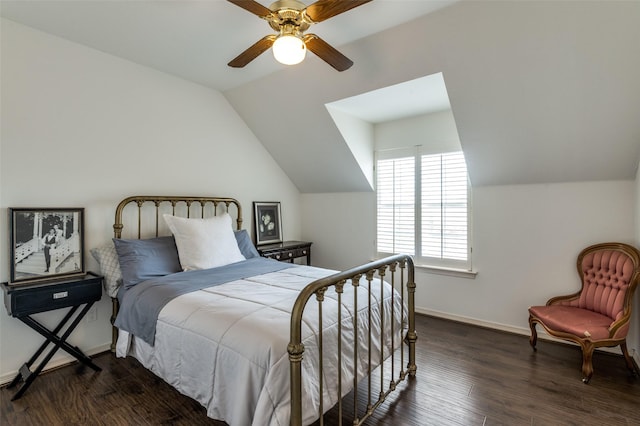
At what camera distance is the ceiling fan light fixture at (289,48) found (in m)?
1.88

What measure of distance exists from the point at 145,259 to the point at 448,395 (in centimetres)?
250

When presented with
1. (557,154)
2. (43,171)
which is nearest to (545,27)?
(557,154)

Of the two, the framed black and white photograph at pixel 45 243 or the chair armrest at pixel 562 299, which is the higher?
the framed black and white photograph at pixel 45 243

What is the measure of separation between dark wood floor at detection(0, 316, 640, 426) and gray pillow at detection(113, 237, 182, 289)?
754 mm

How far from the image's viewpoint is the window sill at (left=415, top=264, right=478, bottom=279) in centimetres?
352

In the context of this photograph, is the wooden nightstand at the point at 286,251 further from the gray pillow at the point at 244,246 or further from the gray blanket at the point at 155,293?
the gray blanket at the point at 155,293

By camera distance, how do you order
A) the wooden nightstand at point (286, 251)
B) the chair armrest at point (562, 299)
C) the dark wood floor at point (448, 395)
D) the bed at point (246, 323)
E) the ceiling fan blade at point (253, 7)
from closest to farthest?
the bed at point (246, 323) < the ceiling fan blade at point (253, 7) < the dark wood floor at point (448, 395) < the chair armrest at point (562, 299) < the wooden nightstand at point (286, 251)

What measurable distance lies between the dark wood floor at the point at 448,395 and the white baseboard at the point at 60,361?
59mm

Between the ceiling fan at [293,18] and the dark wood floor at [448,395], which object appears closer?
the ceiling fan at [293,18]

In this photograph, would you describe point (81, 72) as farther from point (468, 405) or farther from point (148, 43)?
point (468, 405)

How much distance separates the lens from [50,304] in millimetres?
2287

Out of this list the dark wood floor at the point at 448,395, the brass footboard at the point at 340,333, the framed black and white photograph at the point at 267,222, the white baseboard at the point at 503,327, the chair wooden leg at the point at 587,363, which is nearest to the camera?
the brass footboard at the point at 340,333

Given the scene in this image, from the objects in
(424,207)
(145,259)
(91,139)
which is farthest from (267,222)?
(91,139)

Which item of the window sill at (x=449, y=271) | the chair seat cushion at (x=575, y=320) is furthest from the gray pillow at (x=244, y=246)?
the chair seat cushion at (x=575, y=320)
